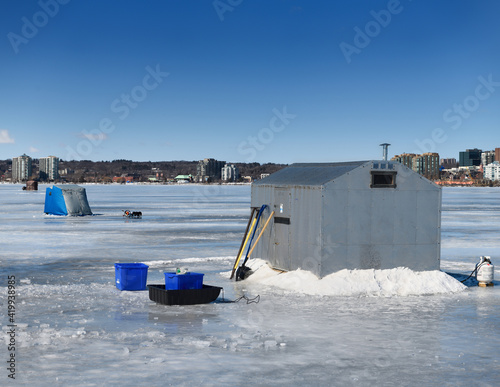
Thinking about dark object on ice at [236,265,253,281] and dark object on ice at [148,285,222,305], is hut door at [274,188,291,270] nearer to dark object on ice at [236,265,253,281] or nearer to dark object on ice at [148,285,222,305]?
dark object on ice at [236,265,253,281]

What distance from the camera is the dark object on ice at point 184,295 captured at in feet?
53.1

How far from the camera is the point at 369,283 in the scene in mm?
18625

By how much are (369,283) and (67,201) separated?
39.8 m

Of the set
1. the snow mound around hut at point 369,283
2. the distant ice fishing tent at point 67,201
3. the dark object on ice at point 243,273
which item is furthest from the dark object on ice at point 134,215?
the snow mound around hut at point 369,283

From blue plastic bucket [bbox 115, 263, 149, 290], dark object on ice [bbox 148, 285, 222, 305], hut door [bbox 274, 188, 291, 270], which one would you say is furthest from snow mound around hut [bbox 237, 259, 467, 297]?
blue plastic bucket [bbox 115, 263, 149, 290]

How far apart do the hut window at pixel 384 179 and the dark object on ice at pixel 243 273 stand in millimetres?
4816

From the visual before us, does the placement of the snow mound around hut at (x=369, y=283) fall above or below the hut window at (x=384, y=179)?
below

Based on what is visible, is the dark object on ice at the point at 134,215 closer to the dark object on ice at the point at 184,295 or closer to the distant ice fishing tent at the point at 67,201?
the distant ice fishing tent at the point at 67,201

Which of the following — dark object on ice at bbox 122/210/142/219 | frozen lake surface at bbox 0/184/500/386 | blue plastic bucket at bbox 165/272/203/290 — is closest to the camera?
frozen lake surface at bbox 0/184/500/386

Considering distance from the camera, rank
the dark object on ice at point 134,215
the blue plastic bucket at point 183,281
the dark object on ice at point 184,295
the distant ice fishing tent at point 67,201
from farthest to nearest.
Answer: the distant ice fishing tent at point 67,201, the dark object on ice at point 134,215, the blue plastic bucket at point 183,281, the dark object on ice at point 184,295

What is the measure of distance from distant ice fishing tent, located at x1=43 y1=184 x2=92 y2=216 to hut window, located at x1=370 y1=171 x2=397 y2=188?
38.2m

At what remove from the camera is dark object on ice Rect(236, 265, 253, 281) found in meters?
20.5

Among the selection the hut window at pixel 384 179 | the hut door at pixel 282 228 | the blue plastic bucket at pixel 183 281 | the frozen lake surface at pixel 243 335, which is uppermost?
the hut window at pixel 384 179

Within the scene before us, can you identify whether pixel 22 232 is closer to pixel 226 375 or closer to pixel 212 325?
pixel 212 325
